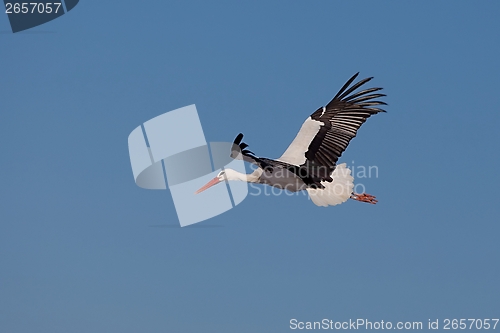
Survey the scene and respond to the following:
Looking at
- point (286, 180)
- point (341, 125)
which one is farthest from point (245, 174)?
point (341, 125)

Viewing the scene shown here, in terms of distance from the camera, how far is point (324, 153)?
1573cm

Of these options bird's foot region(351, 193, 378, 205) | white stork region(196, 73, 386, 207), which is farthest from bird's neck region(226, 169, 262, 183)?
bird's foot region(351, 193, 378, 205)

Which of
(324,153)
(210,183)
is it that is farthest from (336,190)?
(210,183)

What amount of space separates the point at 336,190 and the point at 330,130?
102 centimetres

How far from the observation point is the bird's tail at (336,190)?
16.0 m

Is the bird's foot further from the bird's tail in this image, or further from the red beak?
the red beak

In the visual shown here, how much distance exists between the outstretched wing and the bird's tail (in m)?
0.30

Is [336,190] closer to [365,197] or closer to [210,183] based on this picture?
[365,197]

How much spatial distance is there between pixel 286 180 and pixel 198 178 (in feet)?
7.03

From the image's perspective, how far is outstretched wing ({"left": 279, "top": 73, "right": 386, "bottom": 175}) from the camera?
51.5 feet

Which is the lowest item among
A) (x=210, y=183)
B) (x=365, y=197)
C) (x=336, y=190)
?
(x=365, y=197)

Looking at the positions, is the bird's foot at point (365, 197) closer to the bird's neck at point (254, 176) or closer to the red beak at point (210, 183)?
the bird's neck at point (254, 176)

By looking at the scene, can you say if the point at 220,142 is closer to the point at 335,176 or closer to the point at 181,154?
the point at 181,154

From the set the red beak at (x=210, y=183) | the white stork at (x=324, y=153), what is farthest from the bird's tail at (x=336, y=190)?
the red beak at (x=210, y=183)
